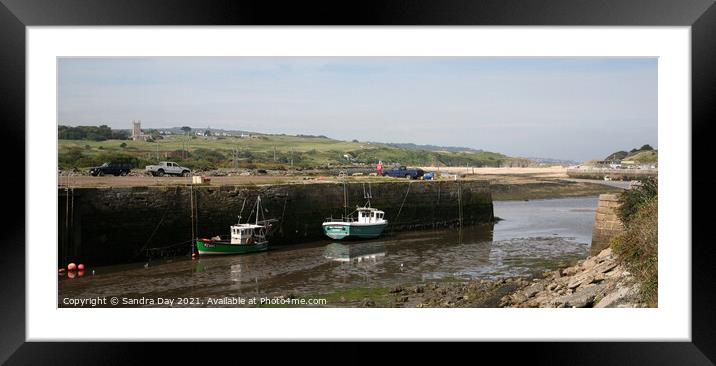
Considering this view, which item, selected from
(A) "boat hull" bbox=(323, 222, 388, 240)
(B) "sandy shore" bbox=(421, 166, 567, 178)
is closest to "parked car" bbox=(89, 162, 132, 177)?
(A) "boat hull" bbox=(323, 222, 388, 240)

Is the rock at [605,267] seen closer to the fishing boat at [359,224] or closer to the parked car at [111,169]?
the fishing boat at [359,224]

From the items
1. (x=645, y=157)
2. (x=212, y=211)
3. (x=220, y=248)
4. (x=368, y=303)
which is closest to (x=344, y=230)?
(x=212, y=211)

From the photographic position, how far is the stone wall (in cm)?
856

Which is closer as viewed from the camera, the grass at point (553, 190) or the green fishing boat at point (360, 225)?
the grass at point (553, 190)

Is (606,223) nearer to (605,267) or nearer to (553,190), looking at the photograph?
(605,267)

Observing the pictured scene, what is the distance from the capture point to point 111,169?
10562 mm

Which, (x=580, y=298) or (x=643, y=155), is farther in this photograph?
(x=643, y=155)

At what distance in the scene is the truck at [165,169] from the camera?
35.8 ft

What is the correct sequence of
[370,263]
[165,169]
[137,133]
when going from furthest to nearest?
[165,169]
[370,263]
[137,133]

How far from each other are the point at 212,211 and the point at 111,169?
189 cm

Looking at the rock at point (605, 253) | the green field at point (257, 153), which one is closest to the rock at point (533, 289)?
the rock at point (605, 253)
